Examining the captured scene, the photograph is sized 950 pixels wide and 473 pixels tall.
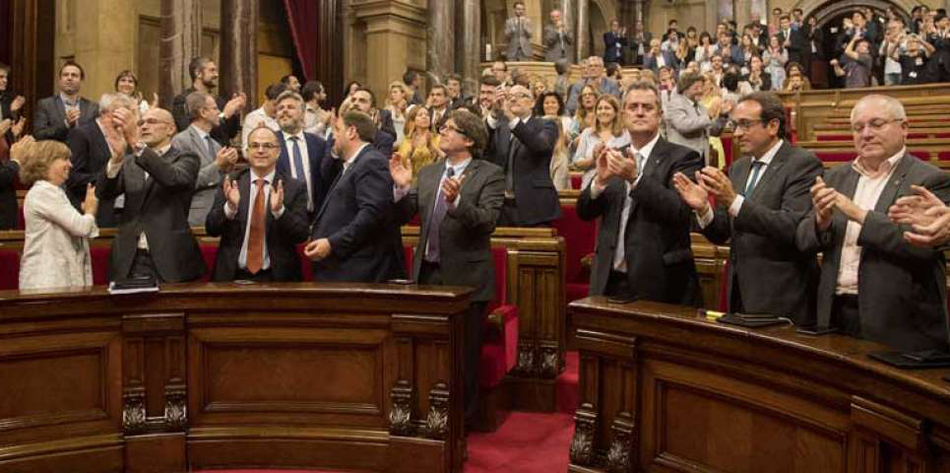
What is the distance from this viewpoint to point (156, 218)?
3809 mm

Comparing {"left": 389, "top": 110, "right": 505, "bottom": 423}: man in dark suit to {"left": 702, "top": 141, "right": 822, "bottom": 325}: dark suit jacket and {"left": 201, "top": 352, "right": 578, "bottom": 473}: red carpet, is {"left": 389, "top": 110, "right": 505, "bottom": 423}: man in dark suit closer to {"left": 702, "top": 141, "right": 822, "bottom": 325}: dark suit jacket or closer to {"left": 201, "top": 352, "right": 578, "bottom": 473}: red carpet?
{"left": 201, "top": 352, "right": 578, "bottom": 473}: red carpet

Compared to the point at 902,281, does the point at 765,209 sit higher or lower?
higher

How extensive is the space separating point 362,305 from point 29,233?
1375 millimetres

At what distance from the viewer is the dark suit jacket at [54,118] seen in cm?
597

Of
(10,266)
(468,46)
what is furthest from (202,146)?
(468,46)

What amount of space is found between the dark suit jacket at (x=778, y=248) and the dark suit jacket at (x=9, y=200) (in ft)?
12.5

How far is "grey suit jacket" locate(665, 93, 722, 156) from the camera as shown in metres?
6.23

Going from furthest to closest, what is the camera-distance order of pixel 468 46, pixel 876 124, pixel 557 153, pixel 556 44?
pixel 556 44 < pixel 468 46 < pixel 557 153 < pixel 876 124

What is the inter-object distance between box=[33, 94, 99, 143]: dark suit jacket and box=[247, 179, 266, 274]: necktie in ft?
9.21

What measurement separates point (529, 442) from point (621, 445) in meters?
1.00

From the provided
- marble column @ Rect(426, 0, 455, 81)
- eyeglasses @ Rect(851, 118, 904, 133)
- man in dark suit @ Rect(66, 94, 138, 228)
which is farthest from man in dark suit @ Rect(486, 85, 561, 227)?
marble column @ Rect(426, 0, 455, 81)

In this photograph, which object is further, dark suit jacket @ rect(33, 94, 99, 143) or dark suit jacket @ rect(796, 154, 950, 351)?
dark suit jacket @ rect(33, 94, 99, 143)

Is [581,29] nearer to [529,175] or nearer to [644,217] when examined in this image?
[529,175]

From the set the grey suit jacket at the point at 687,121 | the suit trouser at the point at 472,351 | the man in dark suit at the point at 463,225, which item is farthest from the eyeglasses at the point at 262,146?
the grey suit jacket at the point at 687,121
